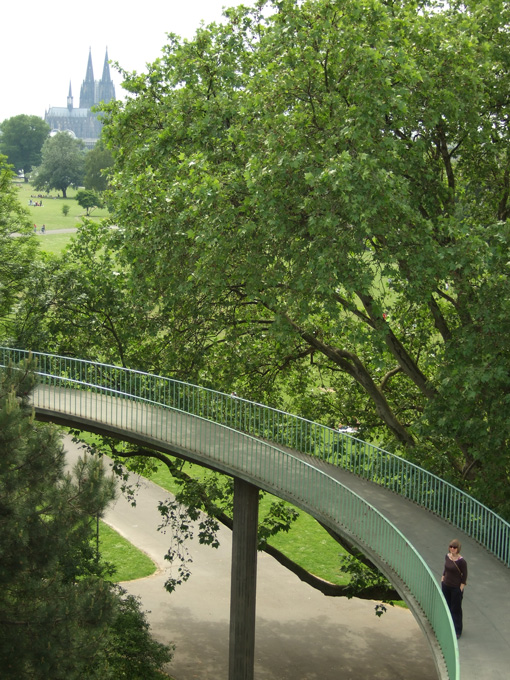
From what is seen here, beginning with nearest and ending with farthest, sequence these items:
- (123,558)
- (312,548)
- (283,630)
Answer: (283,630) < (123,558) < (312,548)

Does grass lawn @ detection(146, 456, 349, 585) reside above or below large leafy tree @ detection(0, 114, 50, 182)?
below

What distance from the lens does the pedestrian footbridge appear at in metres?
12.4

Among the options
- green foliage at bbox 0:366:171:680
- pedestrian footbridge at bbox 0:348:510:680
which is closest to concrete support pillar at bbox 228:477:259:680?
pedestrian footbridge at bbox 0:348:510:680

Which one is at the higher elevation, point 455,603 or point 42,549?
point 42,549

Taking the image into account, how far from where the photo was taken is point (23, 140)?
486 ft

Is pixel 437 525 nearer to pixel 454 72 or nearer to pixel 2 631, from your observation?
pixel 2 631

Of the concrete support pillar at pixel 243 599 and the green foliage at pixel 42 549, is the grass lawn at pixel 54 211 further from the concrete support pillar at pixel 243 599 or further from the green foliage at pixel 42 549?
the green foliage at pixel 42 549

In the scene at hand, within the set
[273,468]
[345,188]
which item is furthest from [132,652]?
[345,188]

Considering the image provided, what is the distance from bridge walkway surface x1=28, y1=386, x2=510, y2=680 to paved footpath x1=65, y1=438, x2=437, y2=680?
6384 mm

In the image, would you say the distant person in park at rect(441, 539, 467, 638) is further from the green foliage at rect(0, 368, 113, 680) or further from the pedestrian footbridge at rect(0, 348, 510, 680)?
the green foliage at rect(0, 368, 113, 680)

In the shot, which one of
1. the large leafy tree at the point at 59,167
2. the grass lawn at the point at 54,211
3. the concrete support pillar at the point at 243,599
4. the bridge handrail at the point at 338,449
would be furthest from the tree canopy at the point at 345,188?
the large leafy tree at the point at 59,167

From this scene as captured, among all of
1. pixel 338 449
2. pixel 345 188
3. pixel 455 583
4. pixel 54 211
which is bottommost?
pixel 455 583

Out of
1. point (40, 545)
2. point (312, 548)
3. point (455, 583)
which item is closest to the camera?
point (455, 583)

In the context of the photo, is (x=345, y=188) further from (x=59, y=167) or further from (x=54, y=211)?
(x=59, y=167)
